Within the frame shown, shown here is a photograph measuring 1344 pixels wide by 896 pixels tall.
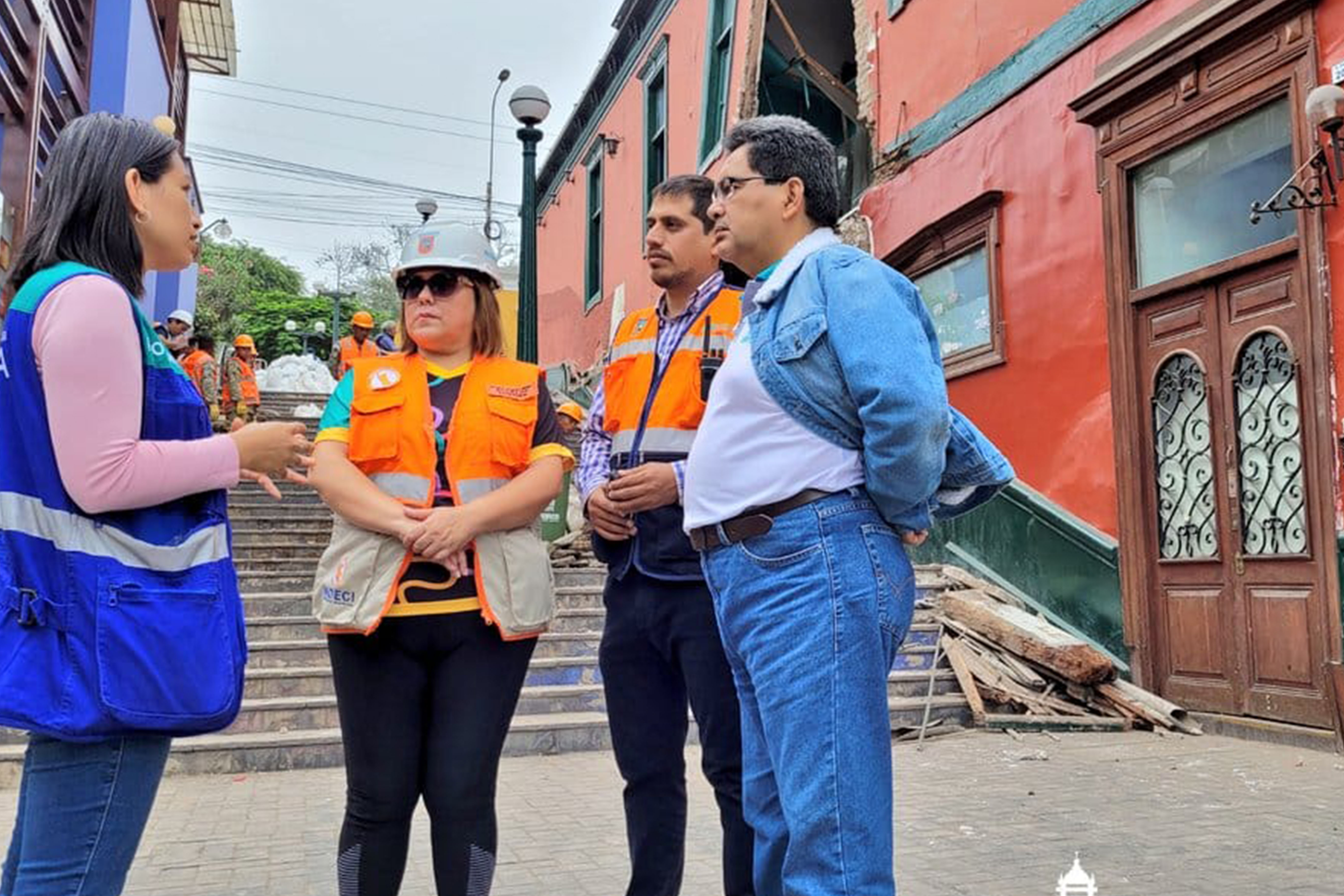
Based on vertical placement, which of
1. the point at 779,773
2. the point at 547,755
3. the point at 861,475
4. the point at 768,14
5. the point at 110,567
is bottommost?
the point at 547,755

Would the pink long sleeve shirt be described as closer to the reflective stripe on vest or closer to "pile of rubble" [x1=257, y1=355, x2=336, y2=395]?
the reflective stripe on vest

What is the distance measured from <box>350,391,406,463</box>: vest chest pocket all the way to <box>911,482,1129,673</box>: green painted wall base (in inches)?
234

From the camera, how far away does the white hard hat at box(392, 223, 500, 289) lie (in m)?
2.83

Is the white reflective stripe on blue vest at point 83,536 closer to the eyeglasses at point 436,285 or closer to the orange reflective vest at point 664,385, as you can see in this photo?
the eyeglasses at point 436,285

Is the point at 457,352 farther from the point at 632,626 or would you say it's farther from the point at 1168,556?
the point at 1168,556

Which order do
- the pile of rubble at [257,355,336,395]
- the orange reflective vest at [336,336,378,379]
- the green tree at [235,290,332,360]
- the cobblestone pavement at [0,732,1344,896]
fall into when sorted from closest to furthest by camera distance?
the cobblestone pavement at [0,732,1344,896]
the orange reflective vest at [336,336,378,379]
the pile of rubble at [257,355,336,395]
the green tree at [235,290,332,360]

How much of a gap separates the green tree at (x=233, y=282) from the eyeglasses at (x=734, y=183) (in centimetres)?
3579

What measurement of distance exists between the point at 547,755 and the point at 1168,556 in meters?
4.14

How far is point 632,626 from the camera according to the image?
293cm

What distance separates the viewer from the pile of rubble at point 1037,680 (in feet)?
22.1

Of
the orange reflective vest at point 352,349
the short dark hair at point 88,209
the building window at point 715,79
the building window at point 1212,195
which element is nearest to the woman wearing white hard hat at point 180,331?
the orange reflective vest at point 352,349

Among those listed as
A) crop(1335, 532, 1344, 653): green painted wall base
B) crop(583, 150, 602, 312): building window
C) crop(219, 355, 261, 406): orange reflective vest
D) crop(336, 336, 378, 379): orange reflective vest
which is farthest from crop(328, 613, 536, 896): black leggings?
crop(583, 150, 602, 312): building window

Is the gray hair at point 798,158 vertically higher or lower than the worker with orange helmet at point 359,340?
lower

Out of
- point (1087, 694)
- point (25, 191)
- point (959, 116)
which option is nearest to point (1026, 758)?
point (1087, 694)
